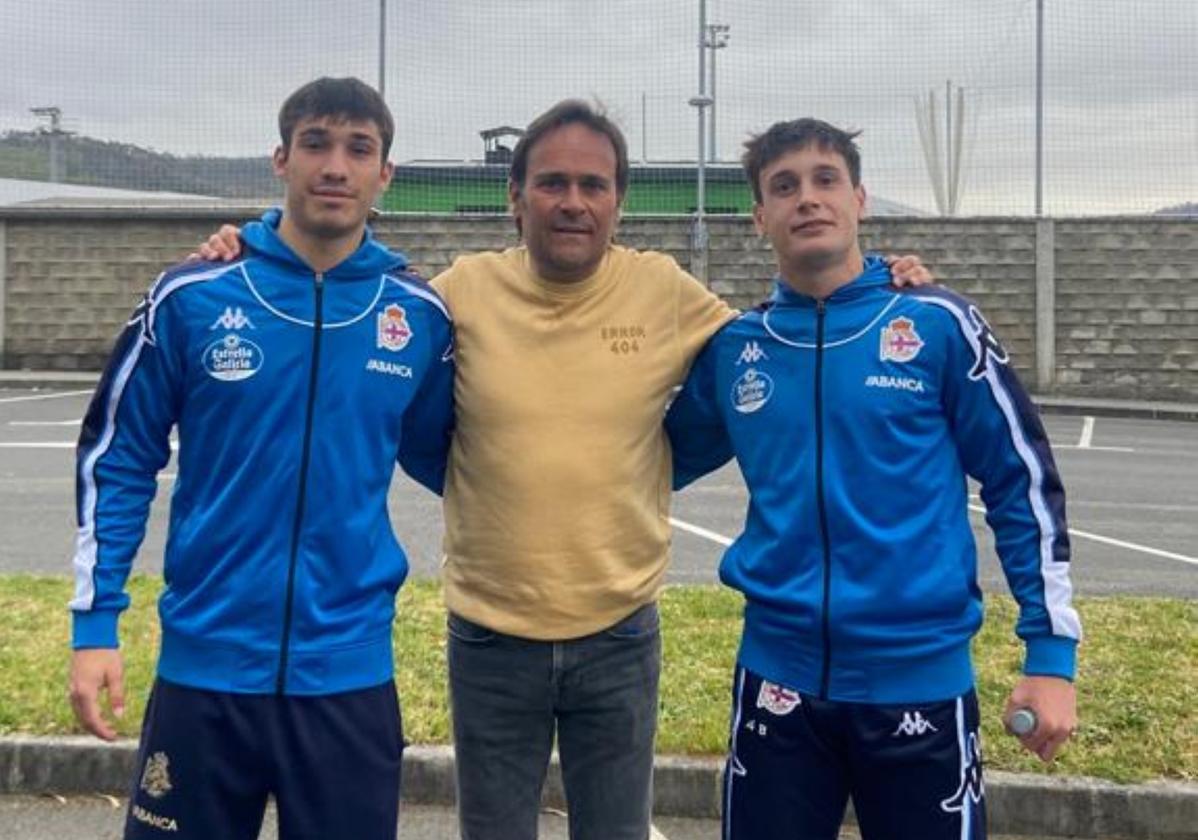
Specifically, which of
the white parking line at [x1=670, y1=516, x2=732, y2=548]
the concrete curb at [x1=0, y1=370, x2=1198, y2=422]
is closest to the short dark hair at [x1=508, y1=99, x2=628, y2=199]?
the white parking line at [x1=670, y1=516, x2=732, y2=548]

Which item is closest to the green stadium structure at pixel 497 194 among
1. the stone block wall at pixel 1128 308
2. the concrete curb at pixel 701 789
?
the stone block wall at pixel 1128 308

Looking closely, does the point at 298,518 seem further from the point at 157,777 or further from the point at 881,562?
the point at 881,562

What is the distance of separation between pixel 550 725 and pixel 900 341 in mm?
1251

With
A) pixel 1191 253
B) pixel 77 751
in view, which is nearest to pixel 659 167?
pixel 1191 253

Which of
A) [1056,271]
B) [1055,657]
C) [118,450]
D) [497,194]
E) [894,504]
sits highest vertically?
[497,194]

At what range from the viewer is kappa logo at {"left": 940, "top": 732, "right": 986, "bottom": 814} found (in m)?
2.51

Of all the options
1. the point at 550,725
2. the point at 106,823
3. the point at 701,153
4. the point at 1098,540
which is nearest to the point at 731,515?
the point at 1098,540

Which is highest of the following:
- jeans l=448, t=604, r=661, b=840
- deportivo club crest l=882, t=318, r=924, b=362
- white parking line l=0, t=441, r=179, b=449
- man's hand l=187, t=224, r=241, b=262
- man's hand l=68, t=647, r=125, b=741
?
man's hand l=187, t=224, r=241, b=262

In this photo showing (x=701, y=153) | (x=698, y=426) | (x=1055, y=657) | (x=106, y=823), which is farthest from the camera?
(x=701, y=153)

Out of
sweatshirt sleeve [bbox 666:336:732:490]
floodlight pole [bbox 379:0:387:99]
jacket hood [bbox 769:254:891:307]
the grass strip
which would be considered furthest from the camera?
floodlight pole [bbox 379:0:387:99]

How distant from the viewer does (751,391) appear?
2.77m

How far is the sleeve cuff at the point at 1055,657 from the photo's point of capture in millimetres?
2557

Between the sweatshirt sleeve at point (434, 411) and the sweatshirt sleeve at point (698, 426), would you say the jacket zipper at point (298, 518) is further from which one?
the sweatshirt sleeve at point (698, 426)

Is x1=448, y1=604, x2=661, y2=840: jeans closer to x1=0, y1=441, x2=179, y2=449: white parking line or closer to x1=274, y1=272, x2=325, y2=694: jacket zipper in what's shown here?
x1=274, y1=272, x2=325, y2=694: jacket zipper
